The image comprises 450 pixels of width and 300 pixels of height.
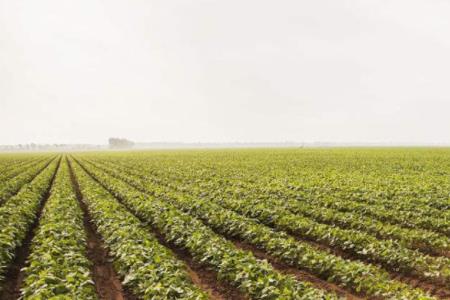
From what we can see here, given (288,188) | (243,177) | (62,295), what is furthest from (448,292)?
(243,177)

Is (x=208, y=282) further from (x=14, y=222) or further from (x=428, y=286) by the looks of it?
(x=14, y=222)

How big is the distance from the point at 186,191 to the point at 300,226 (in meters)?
10.4

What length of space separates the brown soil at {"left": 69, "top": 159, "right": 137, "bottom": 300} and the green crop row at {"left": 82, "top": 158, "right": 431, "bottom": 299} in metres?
3.99

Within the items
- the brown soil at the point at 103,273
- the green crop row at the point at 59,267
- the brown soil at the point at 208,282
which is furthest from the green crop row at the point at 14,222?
the brown soil at the point at 208,282

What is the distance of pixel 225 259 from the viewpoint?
28.5 ft

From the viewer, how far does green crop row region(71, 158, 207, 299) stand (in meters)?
6.89

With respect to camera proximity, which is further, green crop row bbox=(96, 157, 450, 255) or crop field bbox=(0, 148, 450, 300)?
green crop row bbox=(96, 157, 450, 255)

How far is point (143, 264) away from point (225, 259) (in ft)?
6.38

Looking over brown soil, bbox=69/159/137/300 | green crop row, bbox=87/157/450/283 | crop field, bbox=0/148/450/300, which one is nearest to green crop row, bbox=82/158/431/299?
crop field, bbox=0/148/450/300

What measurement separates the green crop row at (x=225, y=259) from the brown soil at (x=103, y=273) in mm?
2046

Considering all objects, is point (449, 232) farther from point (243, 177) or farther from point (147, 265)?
point (243, 177)

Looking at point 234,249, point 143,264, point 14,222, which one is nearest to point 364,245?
point 234,249

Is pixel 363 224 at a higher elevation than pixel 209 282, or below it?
higher

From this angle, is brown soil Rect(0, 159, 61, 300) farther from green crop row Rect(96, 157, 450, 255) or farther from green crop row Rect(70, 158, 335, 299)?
green crop row Rect(96, 157, 450, 255)
